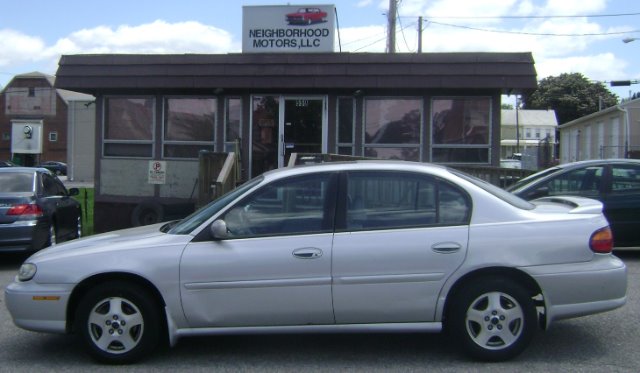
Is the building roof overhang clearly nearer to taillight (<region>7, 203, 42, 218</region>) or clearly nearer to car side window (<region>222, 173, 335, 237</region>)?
taillight (<region>7, 203, 42, 218</region>)

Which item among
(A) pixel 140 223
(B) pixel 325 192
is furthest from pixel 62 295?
(A) pixel 140 223

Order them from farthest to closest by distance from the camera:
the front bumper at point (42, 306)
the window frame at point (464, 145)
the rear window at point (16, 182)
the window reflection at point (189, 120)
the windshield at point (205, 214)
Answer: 1. the window reflection at point (189, 120)
2. the window frame at point (464, 145)
3. the rear window at point (16, 182)
4. the windshield at point (205, 214)
5. the front bumper at point (42, 306)

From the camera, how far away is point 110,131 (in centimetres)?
1398

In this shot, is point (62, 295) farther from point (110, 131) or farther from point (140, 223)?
point (110, 131)

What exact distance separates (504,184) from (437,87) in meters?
2.18

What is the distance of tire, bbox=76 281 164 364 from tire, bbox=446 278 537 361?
2283 millimetres

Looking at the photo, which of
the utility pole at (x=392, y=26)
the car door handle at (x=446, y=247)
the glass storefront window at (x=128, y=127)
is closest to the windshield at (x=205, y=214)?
the car door handle at (x=446, y=247)

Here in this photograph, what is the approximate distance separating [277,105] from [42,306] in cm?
881

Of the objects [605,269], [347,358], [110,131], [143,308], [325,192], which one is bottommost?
[347,358]

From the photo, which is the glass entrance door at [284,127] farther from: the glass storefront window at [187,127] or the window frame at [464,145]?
the window frame at [464,145]

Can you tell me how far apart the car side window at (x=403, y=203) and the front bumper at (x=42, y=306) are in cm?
225

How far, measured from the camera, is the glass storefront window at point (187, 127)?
13.7m

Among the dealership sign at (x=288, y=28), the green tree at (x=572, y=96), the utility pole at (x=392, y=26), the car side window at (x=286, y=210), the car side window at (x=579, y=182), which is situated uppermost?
the green tree at (x=572, y=96)

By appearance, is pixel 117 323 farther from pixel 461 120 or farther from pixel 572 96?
pixel 572 96
